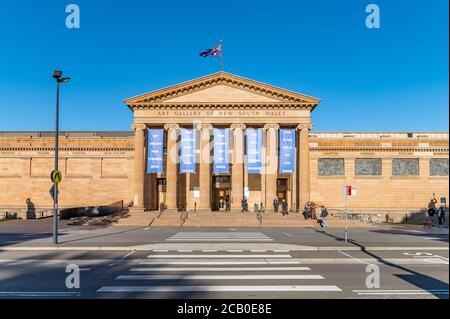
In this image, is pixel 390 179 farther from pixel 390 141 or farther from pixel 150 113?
pixel 150 113

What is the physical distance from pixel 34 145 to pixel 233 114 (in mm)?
27231

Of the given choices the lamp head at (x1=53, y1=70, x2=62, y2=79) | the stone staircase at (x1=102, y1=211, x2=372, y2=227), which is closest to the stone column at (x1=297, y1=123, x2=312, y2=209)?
the stone staircase at (x1=102, y1=211, x2=372, y2=227)

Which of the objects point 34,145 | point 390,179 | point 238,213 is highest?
point 34,145

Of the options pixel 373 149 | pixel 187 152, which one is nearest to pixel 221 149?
pixel 187 152

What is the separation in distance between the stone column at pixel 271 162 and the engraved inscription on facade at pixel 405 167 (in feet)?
55.1

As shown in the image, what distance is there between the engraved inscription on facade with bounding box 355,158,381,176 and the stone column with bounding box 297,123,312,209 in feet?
38.4

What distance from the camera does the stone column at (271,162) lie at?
42.2 meters

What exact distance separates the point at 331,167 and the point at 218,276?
39901mm

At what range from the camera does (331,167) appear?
50219 millimetres

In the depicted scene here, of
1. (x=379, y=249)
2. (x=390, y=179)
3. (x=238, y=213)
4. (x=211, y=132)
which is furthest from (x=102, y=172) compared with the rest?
(x=379, y=249)

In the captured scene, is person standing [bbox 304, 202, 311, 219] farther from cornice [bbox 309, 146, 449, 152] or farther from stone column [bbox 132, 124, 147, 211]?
stone column [bbox 132, 124, 147, 211]

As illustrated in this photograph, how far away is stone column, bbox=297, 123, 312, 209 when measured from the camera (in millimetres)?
41250

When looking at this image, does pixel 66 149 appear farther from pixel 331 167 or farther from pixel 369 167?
pixel 369 167
